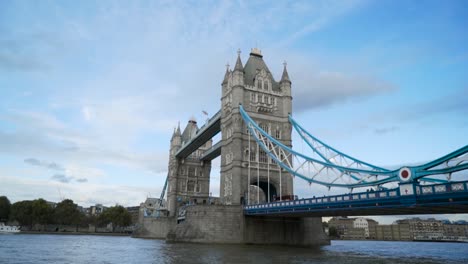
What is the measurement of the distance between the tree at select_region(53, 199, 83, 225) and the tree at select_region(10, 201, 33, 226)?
211 inches

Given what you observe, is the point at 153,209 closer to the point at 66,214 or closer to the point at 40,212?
the point at 66,214

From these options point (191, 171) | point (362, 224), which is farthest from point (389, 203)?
point (362, 224)

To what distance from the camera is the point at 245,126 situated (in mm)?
46094

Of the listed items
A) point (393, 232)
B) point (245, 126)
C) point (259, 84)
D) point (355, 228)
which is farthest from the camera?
point (355, 228)

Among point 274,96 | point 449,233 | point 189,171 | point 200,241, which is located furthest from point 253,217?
point 449,233

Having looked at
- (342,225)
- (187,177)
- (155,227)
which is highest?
(187,177)

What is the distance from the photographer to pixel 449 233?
141000mm

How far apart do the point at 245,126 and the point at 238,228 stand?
43.4 feet

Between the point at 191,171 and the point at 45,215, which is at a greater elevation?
the point at 191,171

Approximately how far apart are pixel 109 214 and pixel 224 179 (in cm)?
5993

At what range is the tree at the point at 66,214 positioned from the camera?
277ft

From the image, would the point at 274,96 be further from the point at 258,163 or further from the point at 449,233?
the point at 449,233

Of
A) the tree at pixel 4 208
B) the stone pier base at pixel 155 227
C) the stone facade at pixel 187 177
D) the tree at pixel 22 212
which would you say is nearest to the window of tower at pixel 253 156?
the stone pier base at pixel 155 227

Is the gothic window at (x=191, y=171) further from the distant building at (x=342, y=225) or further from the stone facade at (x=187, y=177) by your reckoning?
the distant building at (x=342, y=225)
